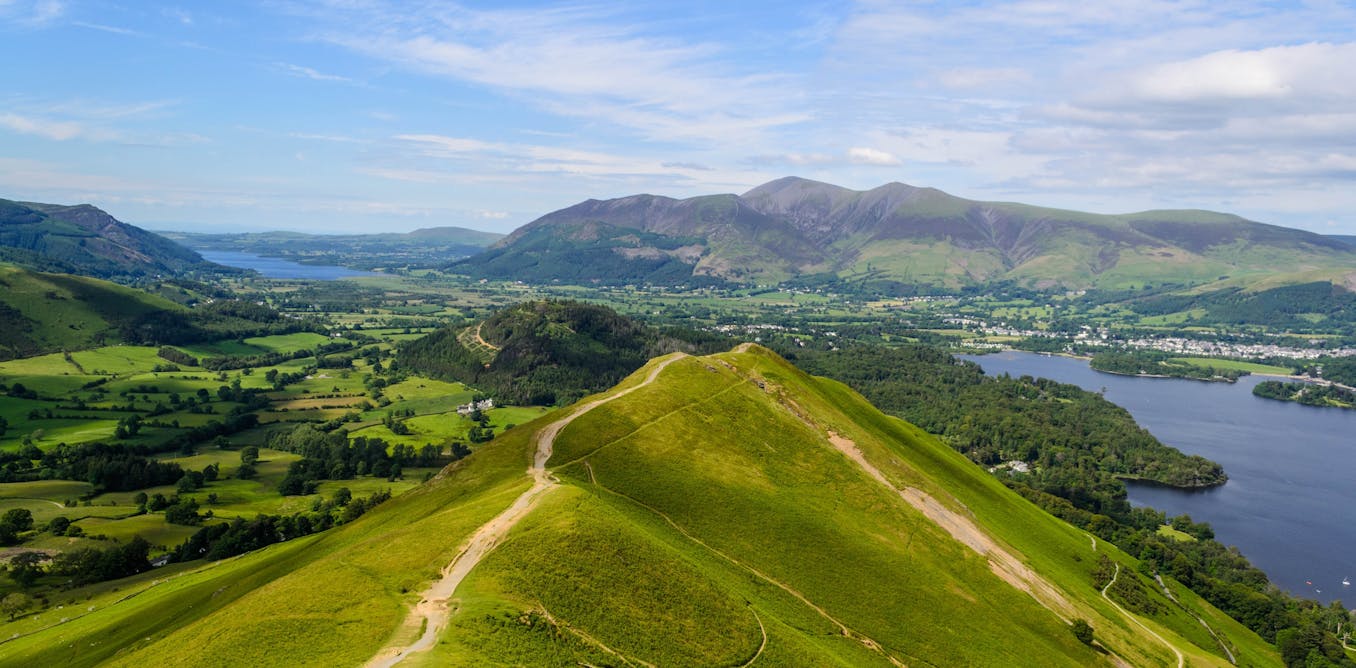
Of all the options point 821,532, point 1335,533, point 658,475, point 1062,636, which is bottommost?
point 1335,533

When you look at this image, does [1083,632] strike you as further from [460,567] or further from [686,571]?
[460,567]

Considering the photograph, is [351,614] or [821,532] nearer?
[351,614]

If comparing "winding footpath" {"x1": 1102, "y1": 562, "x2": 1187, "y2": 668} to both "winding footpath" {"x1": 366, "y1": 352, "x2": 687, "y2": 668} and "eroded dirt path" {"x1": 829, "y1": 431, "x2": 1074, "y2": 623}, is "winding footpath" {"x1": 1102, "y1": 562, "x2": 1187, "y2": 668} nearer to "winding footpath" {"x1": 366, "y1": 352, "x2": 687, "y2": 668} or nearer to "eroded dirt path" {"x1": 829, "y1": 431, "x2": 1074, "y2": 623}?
"eroded dirt path" {"x1": 829, "y1": 431, "x2": 1074, "y2": 623}

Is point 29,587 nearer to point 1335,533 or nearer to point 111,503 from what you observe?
point 111,503

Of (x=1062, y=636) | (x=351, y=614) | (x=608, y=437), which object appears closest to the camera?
(x=351, y=614)

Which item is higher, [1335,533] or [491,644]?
[491,644]

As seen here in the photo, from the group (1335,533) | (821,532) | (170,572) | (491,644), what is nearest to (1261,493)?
(1335,533)
